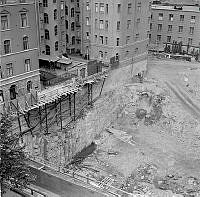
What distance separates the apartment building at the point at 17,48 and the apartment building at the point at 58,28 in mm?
13073

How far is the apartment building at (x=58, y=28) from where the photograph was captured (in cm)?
5606

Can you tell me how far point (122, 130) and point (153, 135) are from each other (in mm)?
5481

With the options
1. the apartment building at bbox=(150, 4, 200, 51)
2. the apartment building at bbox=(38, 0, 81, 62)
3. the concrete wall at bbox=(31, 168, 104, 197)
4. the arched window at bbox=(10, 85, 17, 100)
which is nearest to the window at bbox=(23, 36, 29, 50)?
the arched window at bbox=(10, 85, 17, 100)

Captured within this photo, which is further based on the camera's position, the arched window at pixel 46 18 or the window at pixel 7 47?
the arched window at pixel 46 18

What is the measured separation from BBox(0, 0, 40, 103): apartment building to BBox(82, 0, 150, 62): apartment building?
18623 millimetres

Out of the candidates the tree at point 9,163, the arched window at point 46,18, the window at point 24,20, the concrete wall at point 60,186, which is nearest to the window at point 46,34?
the arched window at point 46,18

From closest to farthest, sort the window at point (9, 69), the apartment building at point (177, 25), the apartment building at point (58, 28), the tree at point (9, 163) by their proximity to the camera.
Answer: the tree at point (9, 163) → the window at point (9, 69) → the apartment building at point (58, 28) → the apartment building at point (177, 25)

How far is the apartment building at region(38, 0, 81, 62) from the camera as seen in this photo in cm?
5606

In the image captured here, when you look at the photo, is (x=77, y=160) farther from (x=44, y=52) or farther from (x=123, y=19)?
(x=123, y=19)

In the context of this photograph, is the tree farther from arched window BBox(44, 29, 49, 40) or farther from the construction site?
arched window BBox(44, 29, 49, 40)

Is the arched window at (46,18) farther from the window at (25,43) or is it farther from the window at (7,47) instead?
the window at (7,47)

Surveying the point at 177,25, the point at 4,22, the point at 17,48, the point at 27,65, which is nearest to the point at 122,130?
the point at 27,65

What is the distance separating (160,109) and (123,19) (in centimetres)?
1800

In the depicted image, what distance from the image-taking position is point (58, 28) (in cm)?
5884
